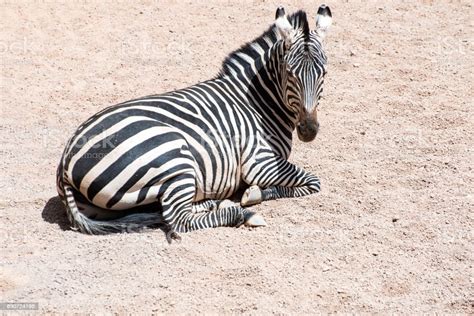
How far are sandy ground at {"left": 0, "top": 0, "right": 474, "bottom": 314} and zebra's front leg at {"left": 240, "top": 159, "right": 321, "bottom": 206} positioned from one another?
0.39 feet

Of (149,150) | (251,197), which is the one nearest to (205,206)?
(251,197)

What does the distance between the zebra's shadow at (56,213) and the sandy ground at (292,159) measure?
0.02 metres

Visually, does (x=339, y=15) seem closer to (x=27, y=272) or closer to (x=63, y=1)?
(x=63, y=1)

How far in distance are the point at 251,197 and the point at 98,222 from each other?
5.04ft

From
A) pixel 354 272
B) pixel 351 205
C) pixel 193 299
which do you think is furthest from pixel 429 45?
pixel 193 299

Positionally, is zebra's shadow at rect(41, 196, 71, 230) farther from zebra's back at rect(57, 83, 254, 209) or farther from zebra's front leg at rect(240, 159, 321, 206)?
zebra's front leg at rect(240, 159, 321, 206)

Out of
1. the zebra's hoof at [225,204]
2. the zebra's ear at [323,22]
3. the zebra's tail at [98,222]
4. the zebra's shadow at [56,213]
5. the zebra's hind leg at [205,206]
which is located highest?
the zebra's ear at [323,22]

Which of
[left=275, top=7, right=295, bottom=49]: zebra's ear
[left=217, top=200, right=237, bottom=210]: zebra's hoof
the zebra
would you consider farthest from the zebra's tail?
[left=275, top=7, right=295, bottom=49]: zebra's ear

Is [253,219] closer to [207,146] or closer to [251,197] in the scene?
[251,197]

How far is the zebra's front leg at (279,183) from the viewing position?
296 inches

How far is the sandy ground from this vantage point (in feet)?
19.9

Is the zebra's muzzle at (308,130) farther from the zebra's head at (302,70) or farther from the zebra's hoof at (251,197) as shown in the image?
the zebra's hoof at (251,197)

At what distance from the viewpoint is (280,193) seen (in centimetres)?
764

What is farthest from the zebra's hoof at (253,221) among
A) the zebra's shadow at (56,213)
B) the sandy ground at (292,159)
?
the zebra's shadow at (56,213)
